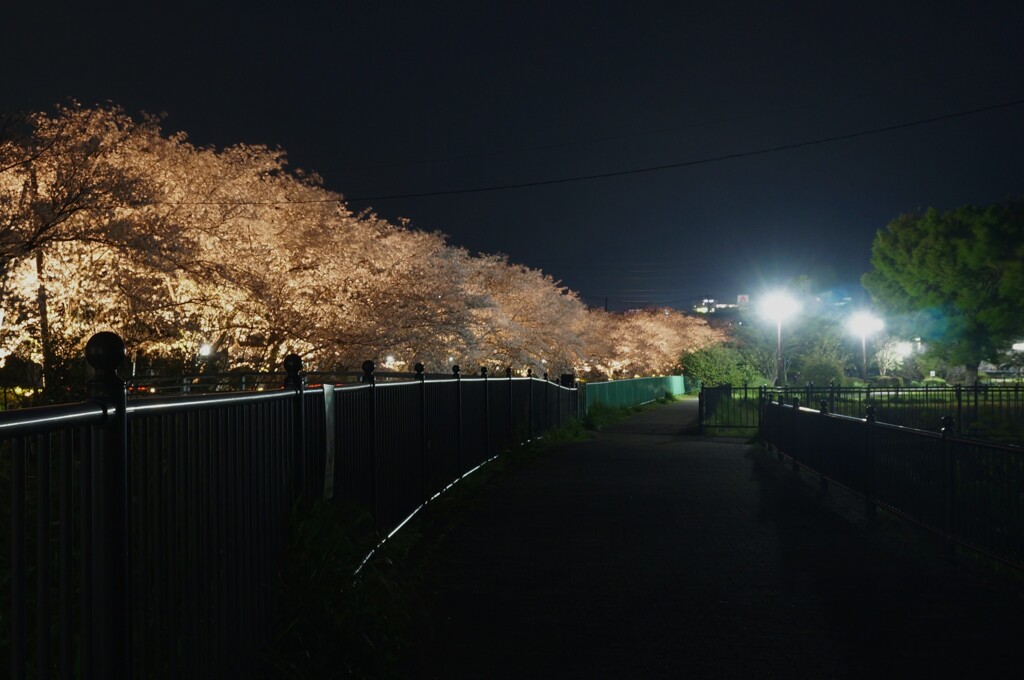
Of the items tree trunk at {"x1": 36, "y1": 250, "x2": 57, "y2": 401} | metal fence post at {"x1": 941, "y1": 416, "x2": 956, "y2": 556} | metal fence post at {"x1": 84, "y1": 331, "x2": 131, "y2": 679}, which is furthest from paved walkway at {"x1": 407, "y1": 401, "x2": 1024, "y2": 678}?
tree trunk at {"x1": 36, "y1": 250, "x2": 57, "y2": 401}

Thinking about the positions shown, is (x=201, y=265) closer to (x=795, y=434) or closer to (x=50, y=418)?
(x=795, y=434)

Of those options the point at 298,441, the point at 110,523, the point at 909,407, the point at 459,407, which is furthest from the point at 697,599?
the point at 909,407

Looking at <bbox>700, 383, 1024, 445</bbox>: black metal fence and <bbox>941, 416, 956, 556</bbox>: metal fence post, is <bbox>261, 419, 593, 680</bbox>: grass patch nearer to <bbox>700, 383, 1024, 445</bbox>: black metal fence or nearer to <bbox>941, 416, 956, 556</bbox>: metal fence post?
<bbox>941, 416, 956, 556</bbox>: metal fence post

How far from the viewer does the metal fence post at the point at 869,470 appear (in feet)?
35.0

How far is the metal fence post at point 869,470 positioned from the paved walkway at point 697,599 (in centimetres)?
26

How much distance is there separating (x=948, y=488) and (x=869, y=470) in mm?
2339

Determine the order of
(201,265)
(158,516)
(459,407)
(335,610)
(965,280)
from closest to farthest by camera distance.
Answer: (158,516) → (335,610) → (459,407) → (201,265) → (965,280)

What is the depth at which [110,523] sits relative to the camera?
3.07 m

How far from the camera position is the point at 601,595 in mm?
7348

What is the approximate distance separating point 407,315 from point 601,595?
2566cm

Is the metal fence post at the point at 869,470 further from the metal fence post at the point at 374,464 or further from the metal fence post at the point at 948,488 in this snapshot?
the metal fence post at the point at 374,464

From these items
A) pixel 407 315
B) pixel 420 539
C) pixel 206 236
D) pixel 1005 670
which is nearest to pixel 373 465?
pixel 420 539

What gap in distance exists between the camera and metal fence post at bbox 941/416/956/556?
8.45 m

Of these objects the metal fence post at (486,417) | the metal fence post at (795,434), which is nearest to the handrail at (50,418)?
the metal fence post at (486,417)
